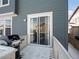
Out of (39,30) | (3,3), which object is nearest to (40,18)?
(39,30)

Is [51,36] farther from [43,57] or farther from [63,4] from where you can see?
[43,57]

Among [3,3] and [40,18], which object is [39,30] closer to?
[40,18]

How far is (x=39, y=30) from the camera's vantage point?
1127cm

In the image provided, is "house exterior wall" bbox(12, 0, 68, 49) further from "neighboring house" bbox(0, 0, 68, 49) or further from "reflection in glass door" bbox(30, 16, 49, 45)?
"reflection in glass door" bbox(30, 16, 49, 45)

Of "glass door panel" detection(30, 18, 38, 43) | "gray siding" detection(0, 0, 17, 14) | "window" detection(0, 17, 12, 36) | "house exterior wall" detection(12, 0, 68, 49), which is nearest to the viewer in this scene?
"house exterior wall" detection(12, 0, 68, 49)

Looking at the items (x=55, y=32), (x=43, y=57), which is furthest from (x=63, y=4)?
(x=43, y=57)

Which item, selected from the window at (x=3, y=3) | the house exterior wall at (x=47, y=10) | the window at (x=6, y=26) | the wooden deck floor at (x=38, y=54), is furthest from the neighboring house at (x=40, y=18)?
the wooden deck floor at (x=38, y=54)

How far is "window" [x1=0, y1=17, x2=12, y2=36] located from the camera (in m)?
13.5

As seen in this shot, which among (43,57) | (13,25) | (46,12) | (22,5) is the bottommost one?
(43,57)

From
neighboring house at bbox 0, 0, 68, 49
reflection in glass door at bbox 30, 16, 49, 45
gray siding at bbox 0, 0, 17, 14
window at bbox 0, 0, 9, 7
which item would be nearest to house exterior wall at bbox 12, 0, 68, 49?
neighboring house at bbox 0, 0, 68, 49

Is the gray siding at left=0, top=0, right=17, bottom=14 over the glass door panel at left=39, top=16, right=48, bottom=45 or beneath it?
over

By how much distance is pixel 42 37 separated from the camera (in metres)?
11.0

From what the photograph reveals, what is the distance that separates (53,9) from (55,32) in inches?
69.5

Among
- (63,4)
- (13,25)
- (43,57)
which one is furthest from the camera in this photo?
(13,25)
